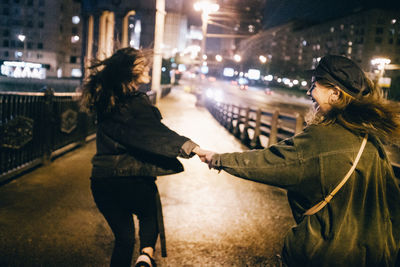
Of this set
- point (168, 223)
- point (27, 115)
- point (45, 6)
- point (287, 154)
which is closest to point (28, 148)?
point (27, 115)

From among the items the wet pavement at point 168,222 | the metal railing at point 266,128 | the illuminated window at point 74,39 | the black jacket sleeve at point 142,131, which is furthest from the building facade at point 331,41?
the black jacket sleeve at point 142,131

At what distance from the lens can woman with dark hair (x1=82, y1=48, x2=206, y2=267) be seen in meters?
2.21

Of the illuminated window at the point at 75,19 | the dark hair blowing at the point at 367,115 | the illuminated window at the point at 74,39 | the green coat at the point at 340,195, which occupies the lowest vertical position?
the green coat at the point at 340,195

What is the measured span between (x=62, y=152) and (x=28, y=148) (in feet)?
5.03

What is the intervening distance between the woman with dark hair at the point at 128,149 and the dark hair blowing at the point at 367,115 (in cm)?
97

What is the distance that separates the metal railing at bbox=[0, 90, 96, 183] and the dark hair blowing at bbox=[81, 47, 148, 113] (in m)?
3.66

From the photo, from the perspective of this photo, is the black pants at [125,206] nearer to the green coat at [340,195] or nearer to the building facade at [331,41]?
the green coat at [340,195]

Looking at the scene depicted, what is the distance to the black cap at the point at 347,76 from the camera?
66.2 inches

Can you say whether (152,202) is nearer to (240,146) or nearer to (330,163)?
(330,163)

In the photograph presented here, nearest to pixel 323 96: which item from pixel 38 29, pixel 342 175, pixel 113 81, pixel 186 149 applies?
pixel 342 175

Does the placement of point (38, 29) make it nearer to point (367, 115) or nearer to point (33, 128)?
→ point (33, 128)

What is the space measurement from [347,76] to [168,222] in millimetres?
3378

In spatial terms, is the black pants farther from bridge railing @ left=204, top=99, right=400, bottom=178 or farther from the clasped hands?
bridge railing @ left=204, top=99, right=400, bottom=178

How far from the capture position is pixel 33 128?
244 inches
